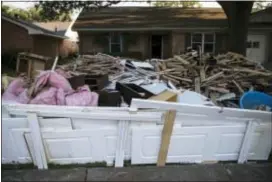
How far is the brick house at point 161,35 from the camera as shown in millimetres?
19469

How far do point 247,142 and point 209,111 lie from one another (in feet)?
2.25

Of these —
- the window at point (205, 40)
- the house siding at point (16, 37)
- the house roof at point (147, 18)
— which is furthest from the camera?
the house siding at point (16, 37)

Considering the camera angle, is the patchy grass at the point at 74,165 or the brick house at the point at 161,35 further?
the brick house at the point at 161,35

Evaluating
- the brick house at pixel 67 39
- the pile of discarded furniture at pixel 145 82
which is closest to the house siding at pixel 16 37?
the brick house at pixel 67 39

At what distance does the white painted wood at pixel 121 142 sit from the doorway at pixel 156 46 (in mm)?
16530

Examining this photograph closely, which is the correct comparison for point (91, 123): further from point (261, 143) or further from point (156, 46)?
point (156, 46)

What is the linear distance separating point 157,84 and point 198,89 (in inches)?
36.3

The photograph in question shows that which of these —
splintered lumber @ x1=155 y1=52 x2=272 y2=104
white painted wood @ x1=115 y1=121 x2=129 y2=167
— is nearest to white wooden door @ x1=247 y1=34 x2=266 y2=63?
splintered lumber @ x1=155 y1=52 x2=272 y2=104

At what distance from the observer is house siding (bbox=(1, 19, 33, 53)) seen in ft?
68.9

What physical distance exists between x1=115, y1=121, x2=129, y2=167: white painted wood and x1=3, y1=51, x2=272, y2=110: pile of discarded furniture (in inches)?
22.5

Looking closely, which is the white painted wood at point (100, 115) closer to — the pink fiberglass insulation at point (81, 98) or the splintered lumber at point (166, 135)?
the splintered lumber at point (166, 135)

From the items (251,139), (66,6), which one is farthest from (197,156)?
(66,6)

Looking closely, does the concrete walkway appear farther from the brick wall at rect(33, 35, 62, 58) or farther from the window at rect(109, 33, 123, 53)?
the brick wall at rect(33, 35, 62, 58)

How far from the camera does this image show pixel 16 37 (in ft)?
70.7
